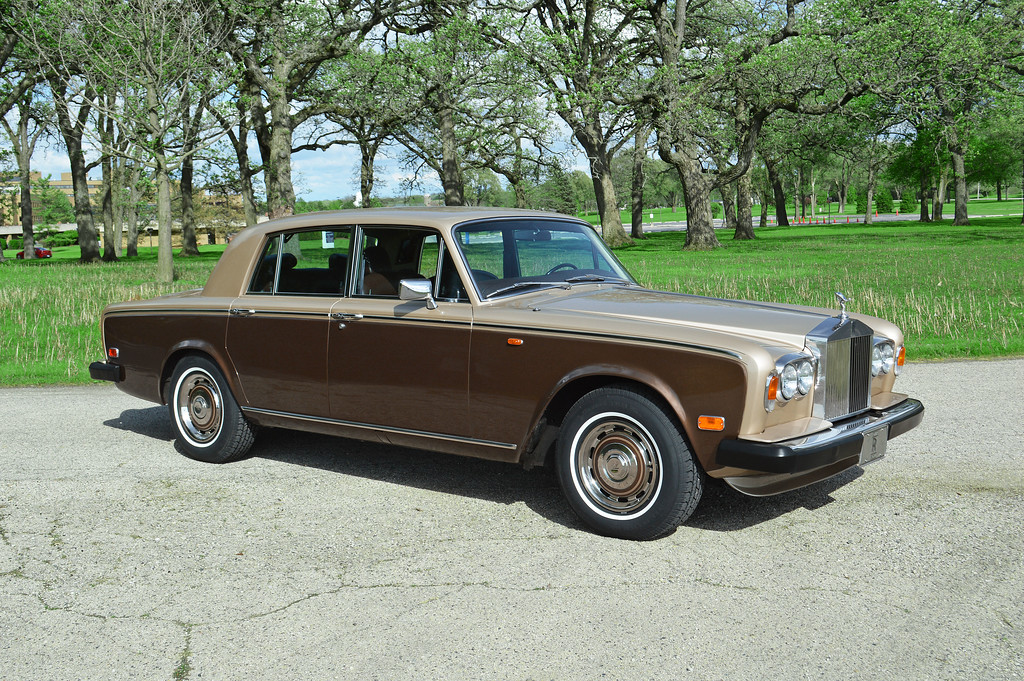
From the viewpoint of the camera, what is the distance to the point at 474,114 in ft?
104

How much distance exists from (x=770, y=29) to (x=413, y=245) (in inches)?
1115

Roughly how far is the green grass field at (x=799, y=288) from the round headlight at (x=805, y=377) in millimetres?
6350

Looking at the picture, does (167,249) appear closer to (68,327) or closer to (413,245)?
(68,327)

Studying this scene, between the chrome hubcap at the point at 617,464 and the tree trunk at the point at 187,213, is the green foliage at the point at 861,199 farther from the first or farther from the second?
the chrome hubcap at the point at 617,464

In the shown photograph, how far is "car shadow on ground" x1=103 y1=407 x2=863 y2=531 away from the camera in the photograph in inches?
200

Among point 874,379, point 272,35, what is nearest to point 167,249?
point 272,35

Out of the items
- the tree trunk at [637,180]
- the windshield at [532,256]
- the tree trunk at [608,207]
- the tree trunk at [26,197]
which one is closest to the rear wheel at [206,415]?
the windshield at [532,256]

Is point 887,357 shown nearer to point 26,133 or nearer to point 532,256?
point 532,256

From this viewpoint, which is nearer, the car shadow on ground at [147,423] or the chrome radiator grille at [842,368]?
the chrome radiator grille at [842,368]

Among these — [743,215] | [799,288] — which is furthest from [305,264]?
[743,215]

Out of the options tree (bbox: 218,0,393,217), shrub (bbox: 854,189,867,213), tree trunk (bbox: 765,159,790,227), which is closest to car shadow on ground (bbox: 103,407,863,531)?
tree (bbox: 218,0,393,217)

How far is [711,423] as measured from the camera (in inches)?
170

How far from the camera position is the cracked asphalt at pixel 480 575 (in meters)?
3.38

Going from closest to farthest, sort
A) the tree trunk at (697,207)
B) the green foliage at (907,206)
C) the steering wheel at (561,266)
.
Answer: the steering wheel at (561,266)
the tree trunk at (697,207)
the green foliage at (907,206)
